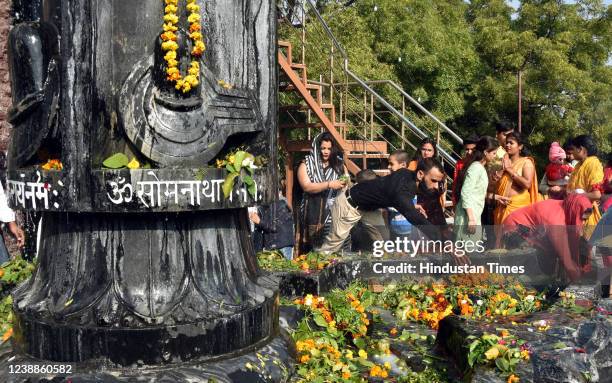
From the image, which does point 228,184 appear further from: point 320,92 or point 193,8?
point 320,92

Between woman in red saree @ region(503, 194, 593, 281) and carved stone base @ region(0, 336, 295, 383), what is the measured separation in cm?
374

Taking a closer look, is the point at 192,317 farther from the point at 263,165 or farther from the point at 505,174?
the point at 505,174

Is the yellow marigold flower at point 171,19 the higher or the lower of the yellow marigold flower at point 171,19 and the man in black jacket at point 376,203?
the higher

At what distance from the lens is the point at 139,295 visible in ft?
12.6

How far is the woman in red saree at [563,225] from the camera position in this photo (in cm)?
680

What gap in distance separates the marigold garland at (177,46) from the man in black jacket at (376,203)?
12.5 feet

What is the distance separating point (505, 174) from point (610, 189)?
1.19 meters

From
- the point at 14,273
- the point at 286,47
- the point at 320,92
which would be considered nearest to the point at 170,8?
the point at 14,273

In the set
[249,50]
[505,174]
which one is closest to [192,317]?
[249,50]

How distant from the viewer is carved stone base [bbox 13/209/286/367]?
3711 mm

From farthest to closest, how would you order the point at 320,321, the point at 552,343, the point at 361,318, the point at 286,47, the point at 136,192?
the point at 286,47 → the point at 361,318 → the point at 320,321 → the point at 552,343 → the point at 136,192

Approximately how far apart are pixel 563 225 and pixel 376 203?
5.93 ft

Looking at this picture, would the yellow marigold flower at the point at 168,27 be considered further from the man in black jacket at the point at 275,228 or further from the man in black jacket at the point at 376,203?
the man in black jacket at the point at 275,228

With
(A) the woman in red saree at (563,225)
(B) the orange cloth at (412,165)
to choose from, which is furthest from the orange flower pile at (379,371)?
(B) the orange cloth at (412,165)
